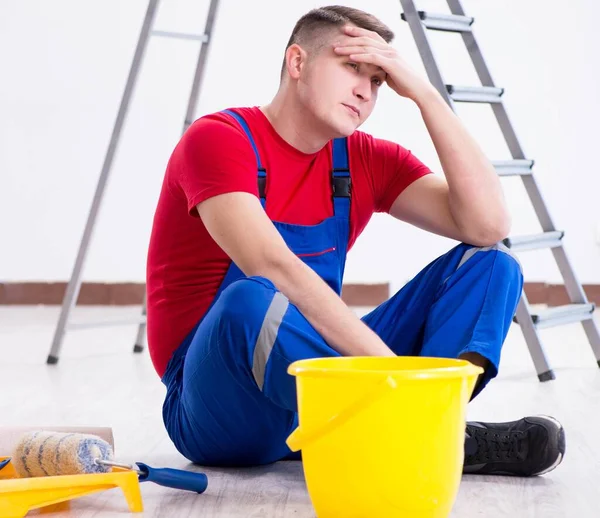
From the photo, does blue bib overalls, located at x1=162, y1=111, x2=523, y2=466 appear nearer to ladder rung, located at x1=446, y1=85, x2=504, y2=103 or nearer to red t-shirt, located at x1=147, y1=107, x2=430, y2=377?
red t-shirt, located at x1=147, y1=107, x2=430, y2=377

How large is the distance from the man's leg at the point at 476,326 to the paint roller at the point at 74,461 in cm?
51

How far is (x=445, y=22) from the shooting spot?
3.19 m

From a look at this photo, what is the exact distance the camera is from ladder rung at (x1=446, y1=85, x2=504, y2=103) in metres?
3.06

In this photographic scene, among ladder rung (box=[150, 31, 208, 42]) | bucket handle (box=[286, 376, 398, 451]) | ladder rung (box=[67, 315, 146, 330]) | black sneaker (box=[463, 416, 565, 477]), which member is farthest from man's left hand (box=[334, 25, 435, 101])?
ladder rung (box=[67, 315, 146, 330])

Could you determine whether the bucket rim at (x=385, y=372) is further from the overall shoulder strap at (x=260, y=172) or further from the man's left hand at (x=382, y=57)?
the man's left hand at (x=382, y=57)

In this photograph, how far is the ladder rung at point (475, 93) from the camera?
3.06m

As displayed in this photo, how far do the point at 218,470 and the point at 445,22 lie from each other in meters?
1.87

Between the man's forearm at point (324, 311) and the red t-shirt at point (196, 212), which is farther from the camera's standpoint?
the red t-shirt at point (196, 212)

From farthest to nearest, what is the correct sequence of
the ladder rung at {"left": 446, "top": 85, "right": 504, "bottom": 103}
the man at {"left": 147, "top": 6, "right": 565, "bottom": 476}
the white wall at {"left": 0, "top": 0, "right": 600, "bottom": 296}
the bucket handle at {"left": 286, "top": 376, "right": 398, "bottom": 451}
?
the white wall at {"left": 0, "top": 0, "right": 600, "bottom": 296}, the ladder rung at {"left": 446, "top": 85, "right": 504, "bottom": 103}, the man at {"left": 147, "top": 6, "right": 565, "bottom": 476}, the bucket handle at {"left": 286, "top": 376, "right": 398, "bottom": 451}

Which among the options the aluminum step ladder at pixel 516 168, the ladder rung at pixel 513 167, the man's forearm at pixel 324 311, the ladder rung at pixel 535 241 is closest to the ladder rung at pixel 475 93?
the aluminum step ladder at pixel 516 168

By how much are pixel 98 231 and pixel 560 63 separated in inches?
115

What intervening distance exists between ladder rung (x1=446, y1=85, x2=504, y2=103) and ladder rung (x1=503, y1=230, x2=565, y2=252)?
1.59 ft

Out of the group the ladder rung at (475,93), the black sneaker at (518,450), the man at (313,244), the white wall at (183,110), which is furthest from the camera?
the white wall at (183,110)

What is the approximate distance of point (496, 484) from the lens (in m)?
1.81
